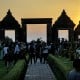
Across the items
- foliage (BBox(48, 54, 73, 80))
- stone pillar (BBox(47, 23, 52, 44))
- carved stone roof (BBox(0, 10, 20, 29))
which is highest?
carved stone roof (BBox(0, 10, 20, 29))

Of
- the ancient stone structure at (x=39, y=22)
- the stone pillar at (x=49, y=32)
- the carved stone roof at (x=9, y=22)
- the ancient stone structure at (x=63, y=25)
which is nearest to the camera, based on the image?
the ancient stone structure at (x=39, y=22)

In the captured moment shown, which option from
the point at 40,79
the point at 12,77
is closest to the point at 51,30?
the point at 40,79

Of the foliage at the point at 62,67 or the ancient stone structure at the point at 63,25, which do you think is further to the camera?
the ancient stone structure at the point at 63,25

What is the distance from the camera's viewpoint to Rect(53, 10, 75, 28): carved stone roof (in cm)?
7344

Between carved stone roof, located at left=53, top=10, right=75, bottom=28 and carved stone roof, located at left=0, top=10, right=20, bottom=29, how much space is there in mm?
5464

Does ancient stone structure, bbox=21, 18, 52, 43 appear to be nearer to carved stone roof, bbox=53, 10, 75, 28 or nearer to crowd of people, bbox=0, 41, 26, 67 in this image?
carved stone roof, bbox=53, 10, 75, 28

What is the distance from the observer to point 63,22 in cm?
7388

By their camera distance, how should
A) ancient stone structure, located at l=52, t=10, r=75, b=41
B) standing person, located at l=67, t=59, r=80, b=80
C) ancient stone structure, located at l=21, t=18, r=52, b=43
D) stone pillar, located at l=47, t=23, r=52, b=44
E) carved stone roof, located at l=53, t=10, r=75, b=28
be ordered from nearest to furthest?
standing person, located at l=67, t=59, r=80, b=80
ancient stone structure, located at l=21, t=18, r=52, b=43
carved stone roof, located at l=53, t=10, r=75, b=28
ancient stone structure, located at l=52, t=10, r=75, b=41
stone pillar, located at l=47, t=23, r=52, b=44

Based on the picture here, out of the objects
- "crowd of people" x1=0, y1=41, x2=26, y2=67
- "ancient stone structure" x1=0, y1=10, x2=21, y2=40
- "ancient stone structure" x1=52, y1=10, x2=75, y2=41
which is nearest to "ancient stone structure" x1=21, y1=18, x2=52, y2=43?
"ancient stone structure" x1=52, y1=10, x2=75, y2=41

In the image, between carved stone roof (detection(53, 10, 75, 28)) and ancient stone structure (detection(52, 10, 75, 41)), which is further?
ancient stone structure (detection(52, 10, 75, 41))

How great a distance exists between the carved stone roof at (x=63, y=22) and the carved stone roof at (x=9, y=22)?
546 cm

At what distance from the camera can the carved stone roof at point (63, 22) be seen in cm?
7344

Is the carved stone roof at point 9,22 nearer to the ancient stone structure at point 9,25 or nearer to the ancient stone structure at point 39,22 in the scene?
the ancient stone structure at point 9,25

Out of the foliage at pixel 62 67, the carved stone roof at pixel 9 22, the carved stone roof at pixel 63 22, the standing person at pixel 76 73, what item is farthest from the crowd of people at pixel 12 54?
the carved stone roof at pixel 63 22
